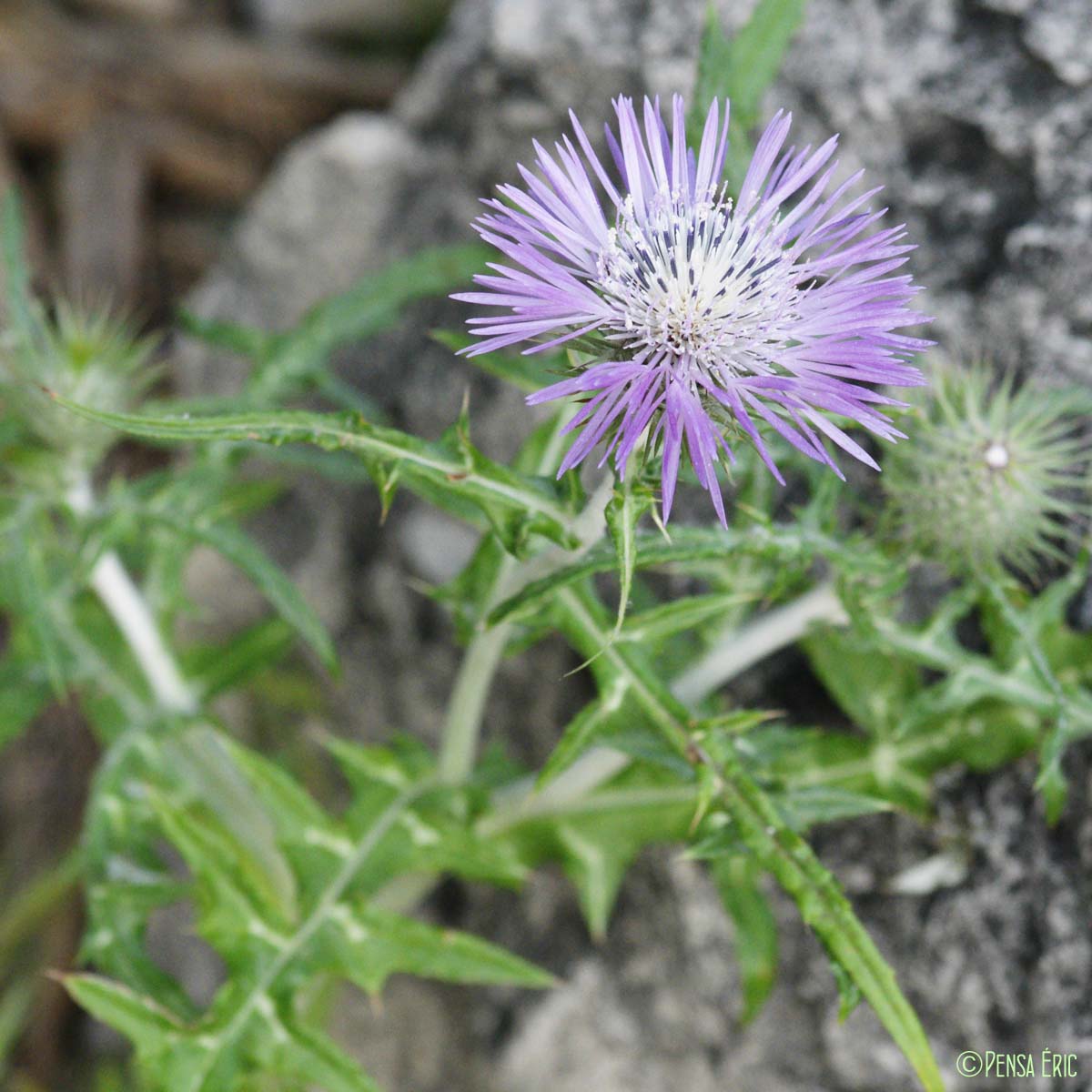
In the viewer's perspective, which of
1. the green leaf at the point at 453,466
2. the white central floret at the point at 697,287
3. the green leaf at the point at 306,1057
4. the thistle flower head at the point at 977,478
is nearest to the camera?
the white central floret at the point at 697,287

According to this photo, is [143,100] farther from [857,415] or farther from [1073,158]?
[857,415]

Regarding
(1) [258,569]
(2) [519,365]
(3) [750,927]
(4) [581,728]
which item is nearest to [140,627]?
(1) [258,569]

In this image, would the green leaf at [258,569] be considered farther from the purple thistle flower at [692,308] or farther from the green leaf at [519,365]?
the purple thistle flower at [692,308]

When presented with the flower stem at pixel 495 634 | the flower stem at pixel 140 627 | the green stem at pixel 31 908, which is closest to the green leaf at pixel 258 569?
the flower stem at pixel 140 627

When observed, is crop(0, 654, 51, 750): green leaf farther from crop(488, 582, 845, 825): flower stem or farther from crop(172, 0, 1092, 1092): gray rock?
crop(488, 582, 845, 825): flower stem

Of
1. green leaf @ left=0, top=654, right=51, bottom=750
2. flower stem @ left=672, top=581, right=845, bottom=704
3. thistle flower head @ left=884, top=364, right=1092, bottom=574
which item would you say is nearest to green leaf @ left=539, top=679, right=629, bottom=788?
flower stem @ left=672, top=581, right=845, bottom=704

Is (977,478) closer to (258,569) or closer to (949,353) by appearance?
(949,353)
